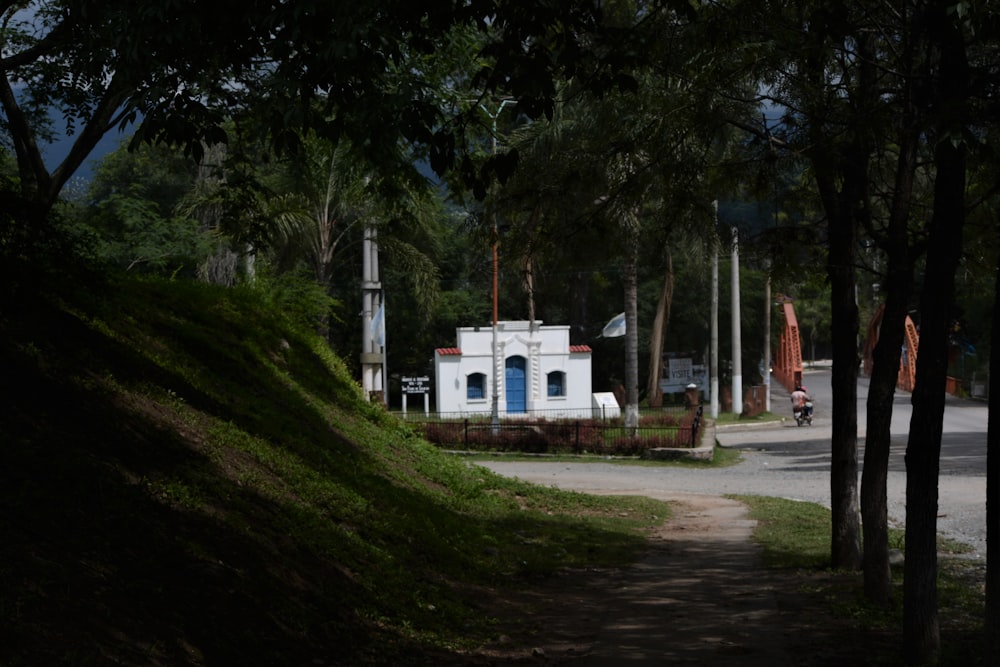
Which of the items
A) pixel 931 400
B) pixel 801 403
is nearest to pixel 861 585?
pixel 931 400

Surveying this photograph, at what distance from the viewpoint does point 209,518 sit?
7488mm

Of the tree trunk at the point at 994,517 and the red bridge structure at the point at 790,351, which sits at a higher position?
the red bridge structure at the point at 790,351

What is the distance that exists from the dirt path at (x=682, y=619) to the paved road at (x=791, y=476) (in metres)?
4.06

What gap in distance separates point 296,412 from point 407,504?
211 cm

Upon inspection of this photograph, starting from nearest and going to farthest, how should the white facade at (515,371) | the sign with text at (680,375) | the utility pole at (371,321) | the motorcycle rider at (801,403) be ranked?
the utility pole at (371,321) < the motorcycle rider at (801,403) < the white facade at (515,371) < the sign with text at (680,375)

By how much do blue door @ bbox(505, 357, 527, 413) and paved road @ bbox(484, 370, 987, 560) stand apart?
10593mm

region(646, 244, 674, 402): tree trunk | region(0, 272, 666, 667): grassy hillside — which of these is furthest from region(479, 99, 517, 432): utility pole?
region(646, 244, 674, 402): tree trunk

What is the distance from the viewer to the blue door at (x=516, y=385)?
4525cm

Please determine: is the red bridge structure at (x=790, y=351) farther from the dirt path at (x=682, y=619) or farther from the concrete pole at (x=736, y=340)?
the dirt path at (x=682, y=619)

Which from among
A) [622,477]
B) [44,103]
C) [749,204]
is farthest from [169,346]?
[622,477]

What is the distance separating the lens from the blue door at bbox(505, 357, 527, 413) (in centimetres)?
4525

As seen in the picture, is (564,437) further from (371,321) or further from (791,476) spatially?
(791,476)

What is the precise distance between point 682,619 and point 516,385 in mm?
36166

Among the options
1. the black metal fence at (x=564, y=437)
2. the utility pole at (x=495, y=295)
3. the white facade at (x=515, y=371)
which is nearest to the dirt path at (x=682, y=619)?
the utility pole at (x=495, y=295)
